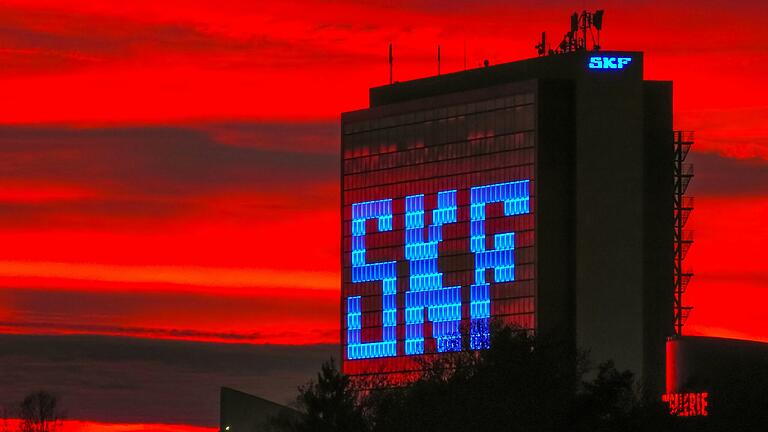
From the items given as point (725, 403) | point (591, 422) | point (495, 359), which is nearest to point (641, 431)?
point (591, 422)

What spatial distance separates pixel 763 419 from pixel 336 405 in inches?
1304

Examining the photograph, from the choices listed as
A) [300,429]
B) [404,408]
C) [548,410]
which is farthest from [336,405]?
[548,410]

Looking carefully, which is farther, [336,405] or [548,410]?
[336,405]

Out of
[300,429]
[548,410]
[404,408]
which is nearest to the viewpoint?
[548,410]

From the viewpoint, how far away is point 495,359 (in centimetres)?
17400

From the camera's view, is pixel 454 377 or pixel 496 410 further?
pixel 454 377

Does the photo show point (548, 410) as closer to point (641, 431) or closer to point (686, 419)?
point (641, 431)

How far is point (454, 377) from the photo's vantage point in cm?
17438

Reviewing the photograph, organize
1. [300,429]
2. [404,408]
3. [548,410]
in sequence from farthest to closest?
[300,429] < [404,408] < [548,410]

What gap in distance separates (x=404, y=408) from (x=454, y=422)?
342 inches

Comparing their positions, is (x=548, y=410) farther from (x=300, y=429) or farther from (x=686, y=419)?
(x=300, y=429)

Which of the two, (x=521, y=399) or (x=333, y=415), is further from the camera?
(x=333, y=415)

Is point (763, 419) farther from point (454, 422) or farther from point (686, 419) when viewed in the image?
point (454, 422)

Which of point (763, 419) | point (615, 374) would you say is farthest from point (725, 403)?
point (615, 374)
